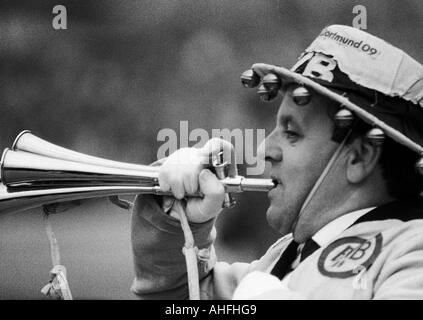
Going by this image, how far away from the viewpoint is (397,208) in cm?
186

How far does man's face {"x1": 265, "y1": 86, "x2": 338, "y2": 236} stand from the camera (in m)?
1.92

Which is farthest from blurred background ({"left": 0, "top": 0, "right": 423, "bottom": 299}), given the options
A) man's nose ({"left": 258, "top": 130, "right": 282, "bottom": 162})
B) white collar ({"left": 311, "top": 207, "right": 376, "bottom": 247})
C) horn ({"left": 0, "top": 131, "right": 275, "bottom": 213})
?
white collar ({"left": 311, "top": 207, "right": 376, "bottom": 247})

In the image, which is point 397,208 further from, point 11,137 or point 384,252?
point 11,137

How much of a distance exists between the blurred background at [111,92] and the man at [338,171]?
367mm

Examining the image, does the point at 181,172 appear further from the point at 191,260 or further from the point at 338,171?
the point at 338,171

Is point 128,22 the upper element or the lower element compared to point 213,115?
upper

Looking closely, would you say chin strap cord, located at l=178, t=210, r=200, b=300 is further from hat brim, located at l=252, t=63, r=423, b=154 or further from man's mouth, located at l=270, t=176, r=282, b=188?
hat brim, located at l=252, t=63, r=423, b=154

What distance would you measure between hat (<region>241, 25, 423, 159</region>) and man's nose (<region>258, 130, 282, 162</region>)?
0.38ft

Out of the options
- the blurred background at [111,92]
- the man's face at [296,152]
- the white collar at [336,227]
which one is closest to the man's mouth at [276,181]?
the man's face at [296,152]

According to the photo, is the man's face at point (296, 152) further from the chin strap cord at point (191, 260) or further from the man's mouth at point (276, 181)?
the chin strap cord at point (191, 260)

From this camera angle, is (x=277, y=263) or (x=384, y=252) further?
(x=277, y=263)

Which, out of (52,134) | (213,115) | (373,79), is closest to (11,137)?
(52,134)

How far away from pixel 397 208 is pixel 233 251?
674 mm

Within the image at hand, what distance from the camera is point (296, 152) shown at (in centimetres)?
193
